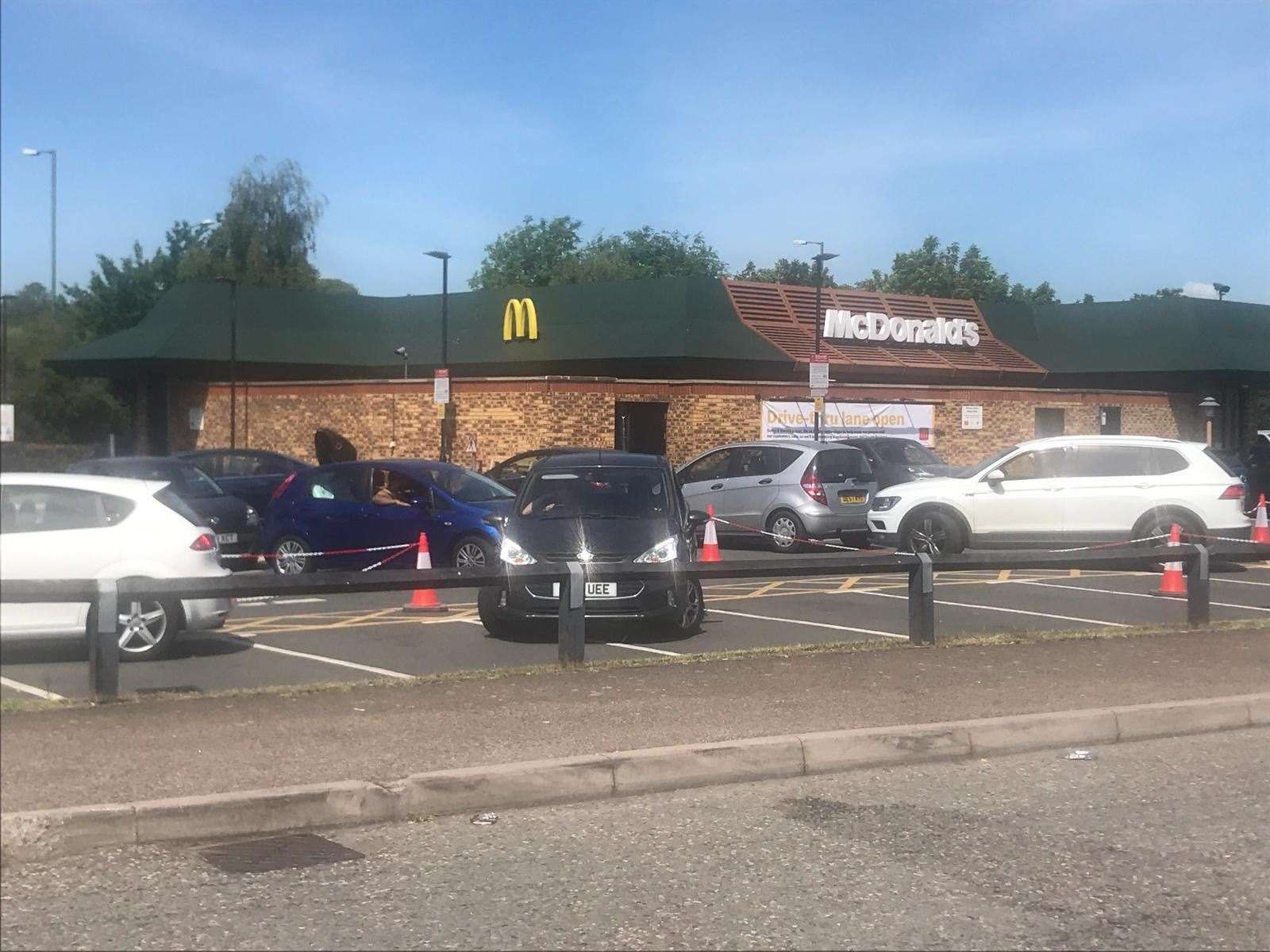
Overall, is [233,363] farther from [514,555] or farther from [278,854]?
[278,854]

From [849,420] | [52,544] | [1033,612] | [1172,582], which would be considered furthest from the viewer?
[849,420]

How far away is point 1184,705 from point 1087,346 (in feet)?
118

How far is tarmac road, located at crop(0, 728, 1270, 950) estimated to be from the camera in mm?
5199

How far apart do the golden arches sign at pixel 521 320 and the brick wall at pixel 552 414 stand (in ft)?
22.7

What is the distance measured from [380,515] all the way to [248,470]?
786 cm

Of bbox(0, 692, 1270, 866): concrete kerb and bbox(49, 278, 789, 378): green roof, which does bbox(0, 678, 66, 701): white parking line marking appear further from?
bbox(49, 278, 789, 378): green roof

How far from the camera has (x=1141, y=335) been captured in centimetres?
3706

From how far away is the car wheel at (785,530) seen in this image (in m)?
20.1

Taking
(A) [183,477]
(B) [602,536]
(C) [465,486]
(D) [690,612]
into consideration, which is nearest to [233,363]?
(A) [183,477]

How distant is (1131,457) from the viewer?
18031mm

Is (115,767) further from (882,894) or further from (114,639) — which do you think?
(882,894)

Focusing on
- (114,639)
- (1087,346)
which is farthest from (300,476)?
(1087,346)

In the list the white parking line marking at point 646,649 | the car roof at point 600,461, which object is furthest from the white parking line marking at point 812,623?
the white parking line marking at point 646,649

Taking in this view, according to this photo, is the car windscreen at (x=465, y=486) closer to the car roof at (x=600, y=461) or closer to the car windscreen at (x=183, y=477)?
the car windscreen at (x=183, y=477)
